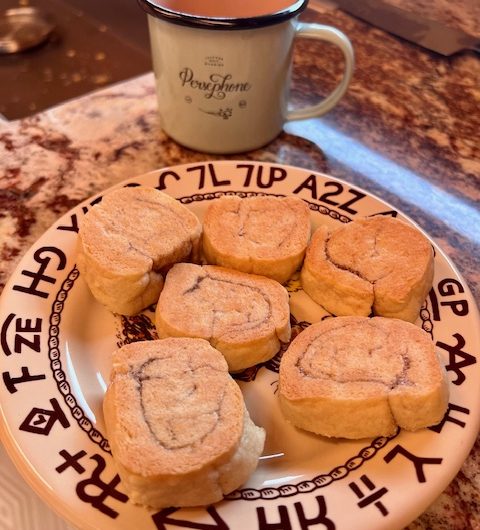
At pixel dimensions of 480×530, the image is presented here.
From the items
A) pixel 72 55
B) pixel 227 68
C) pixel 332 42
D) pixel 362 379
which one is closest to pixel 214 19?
pixel 227 68

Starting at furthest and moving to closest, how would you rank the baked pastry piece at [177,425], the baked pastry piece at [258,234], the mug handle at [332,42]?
the mug handle at [332,42] → the baked pastry piece at [258,234] → the baked pastry piece at [177,425]

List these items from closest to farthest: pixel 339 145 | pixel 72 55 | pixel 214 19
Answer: pixel 214 19
pixel 339 145
pixel 72 55

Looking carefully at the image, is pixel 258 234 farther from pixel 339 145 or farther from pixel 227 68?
pixel 339 145

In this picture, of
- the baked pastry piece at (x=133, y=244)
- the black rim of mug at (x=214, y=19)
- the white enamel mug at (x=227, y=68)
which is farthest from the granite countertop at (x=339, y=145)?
the black rim of mug at (x=214, y=19)

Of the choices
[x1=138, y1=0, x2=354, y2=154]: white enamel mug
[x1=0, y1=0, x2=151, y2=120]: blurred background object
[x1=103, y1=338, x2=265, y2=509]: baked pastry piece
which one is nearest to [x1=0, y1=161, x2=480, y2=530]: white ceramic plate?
[x1=103, y1=338, x2=265, y2=509]: baked pastry piece

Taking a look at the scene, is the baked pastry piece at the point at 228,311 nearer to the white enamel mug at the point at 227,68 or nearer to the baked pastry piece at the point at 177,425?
→ the baked pastry piece at the point at 177,425

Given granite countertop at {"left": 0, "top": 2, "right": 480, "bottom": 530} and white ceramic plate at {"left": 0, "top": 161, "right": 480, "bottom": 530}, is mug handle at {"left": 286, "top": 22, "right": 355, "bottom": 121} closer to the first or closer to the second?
granite countertop at {"left": 0, "top": 2, "right": 480, "bottom": 530}
